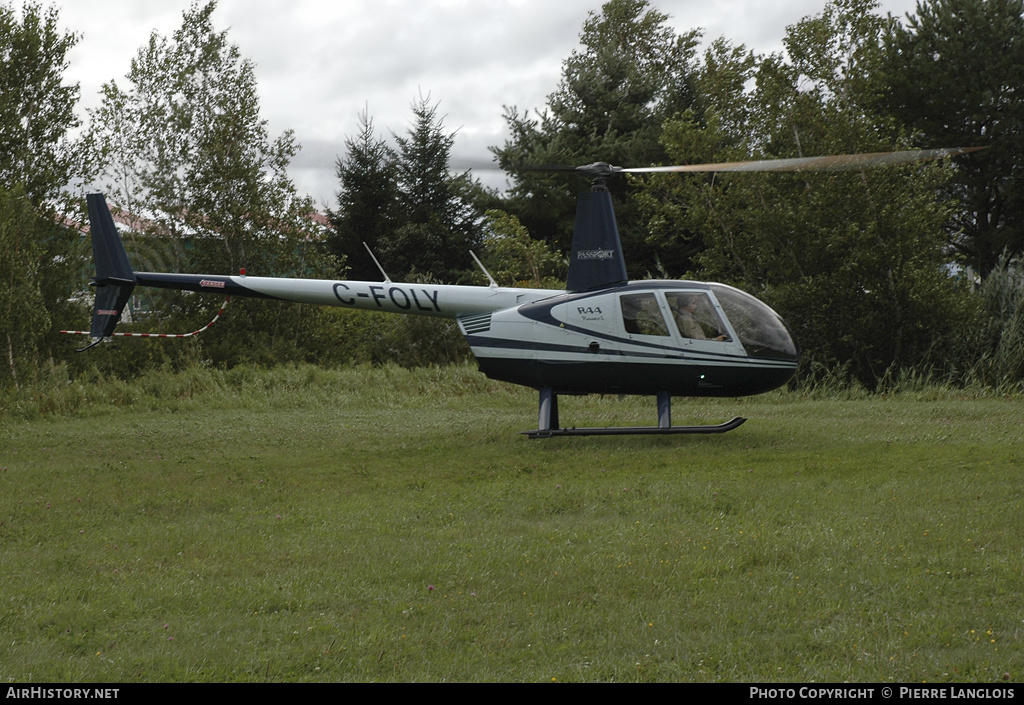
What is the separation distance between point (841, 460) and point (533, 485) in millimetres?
3260

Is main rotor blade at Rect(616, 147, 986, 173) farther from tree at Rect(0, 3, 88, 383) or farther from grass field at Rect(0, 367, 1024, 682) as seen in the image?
tree at Rect(0, 3, 88, 383)

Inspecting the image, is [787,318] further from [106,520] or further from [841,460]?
[106,520]

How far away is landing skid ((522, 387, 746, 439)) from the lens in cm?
1175

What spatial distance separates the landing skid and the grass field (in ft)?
0.57

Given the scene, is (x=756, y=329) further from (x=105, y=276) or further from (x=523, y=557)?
(x=105, y=276)

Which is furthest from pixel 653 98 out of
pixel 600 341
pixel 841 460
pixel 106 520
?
pixel 106 520

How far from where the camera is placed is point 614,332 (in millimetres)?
11727

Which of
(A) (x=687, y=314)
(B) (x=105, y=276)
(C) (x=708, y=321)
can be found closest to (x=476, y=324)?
(A) (x=687, y=314)

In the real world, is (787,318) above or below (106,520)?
above

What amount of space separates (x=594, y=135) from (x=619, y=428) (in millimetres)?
18986

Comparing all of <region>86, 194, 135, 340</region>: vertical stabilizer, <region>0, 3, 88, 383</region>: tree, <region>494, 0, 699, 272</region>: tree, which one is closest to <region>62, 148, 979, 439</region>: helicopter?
<region>86, 194, 135, 340</region>: vertical stabilizer

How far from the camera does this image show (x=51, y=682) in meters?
4.47

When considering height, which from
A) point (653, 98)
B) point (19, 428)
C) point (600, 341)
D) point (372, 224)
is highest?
point (653, 98)

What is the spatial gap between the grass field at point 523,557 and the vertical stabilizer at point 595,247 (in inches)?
79.5
